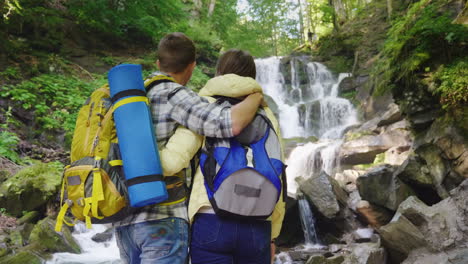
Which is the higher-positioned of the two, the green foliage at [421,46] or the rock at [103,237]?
the green foliage at [421,46]

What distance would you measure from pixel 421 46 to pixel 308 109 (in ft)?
36.2

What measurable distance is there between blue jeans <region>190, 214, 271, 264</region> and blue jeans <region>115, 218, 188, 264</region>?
56mm

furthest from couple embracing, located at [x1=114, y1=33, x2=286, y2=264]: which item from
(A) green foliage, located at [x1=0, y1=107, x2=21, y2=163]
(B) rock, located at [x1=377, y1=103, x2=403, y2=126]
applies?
(B) rock, located at [x1=377, y1=103, x2=403, y2=126]

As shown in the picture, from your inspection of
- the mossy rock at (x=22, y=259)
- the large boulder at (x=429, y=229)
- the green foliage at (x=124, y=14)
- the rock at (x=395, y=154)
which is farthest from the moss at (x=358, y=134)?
the mossy rock at (x=22, y=259)

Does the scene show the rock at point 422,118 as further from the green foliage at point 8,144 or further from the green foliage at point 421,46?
the green foliage at point 8,144

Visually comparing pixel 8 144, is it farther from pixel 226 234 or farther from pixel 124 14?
pixel 226 234

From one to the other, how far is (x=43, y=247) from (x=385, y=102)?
568 inches

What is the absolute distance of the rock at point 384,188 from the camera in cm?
670

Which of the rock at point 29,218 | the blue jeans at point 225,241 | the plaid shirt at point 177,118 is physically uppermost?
the plaid shirt at point 177,118

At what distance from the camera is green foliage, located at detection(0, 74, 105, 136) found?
7.86 m

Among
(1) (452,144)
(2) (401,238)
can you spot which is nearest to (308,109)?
(1) (452,144)

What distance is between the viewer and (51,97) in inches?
339

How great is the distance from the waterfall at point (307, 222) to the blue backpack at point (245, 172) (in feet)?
22.3

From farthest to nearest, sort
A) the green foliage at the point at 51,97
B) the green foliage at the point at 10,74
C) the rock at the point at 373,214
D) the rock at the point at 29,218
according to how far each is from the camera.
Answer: the green foliage at the point at 10,74 → the green foliage at the point at 51,97 → the rock at the point at 373,214 → the rock at the point at 29,218
